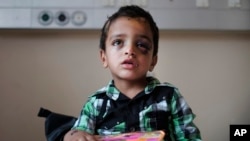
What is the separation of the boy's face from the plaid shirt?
6cm

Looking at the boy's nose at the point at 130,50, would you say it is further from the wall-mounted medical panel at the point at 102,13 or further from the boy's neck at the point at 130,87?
the wall-mounted medical panel at the point at 102,13

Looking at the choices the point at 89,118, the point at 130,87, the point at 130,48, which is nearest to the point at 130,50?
the point at 130,48

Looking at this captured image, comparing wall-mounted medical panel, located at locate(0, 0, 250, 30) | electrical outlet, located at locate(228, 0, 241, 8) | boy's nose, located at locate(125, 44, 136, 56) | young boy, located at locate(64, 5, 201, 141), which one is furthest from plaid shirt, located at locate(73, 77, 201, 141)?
electrical outlet, located at locate(228, 0, 241, 8)

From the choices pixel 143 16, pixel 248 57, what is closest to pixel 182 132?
pixel 143 16

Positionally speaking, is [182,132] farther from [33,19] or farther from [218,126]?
[33,19]

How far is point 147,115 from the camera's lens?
2.70ft

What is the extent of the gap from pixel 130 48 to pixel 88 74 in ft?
1.96

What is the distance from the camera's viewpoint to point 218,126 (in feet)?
4.56

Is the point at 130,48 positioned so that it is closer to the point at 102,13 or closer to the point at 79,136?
the point at 79,136

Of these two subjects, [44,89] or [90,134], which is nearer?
[90,134]

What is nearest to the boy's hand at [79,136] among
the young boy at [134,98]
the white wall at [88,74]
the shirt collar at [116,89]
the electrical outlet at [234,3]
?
the young boy at [134,98]

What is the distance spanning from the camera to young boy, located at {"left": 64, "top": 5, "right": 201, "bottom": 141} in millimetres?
822

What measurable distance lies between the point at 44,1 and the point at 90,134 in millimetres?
711

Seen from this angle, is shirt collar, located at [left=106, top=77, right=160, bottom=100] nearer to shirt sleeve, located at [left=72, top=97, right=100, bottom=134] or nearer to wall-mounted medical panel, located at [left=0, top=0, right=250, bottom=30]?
shirt sleeve, located at [left=72, top=97, right=100, bottom=134]
